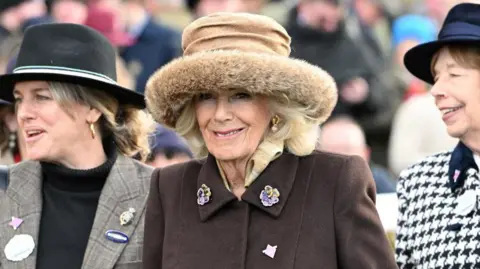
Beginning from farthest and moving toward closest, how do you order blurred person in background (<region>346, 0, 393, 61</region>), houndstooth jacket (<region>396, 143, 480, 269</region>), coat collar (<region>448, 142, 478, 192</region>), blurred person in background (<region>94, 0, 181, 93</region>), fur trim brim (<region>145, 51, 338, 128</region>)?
blurred person in background (<region>346, 0, 393, 61</region>)
blurred person in background (<region>94, 0, 181, 93</region>)
coat collar (<region>448, 142, 478, 192</region>)
houndstooth jacket (<region>396, 143, 480, 269</region>)
fur trim brim (<region>145, 51, 338, 128</region>)

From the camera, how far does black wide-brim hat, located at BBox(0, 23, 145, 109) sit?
5641 millimetres

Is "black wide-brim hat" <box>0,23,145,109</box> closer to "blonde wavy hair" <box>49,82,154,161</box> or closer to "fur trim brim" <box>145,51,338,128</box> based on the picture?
"blonde wavy hair" <box>49,82,154,161</box>

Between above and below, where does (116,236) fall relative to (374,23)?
above

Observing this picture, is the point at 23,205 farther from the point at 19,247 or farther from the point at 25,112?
the point at 25,112

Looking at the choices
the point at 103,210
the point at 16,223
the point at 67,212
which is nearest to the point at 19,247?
the point at 16,223

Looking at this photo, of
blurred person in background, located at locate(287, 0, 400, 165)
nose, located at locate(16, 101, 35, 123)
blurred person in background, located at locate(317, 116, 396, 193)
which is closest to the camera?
nose, located at locate(16, 101, 35, 123)

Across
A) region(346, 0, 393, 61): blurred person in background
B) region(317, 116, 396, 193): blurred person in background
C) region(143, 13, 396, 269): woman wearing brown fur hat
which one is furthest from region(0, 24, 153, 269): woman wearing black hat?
region(346, 0, 393, 61): blurred person in background

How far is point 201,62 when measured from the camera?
16.5 ft

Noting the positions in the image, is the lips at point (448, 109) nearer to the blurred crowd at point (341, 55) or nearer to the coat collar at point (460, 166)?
the coat collar at point (460, 166)

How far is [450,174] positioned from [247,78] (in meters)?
1.13

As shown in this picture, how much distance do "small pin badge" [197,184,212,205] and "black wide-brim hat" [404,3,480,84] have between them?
1.11 meters

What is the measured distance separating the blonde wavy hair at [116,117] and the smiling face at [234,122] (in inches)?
29.8

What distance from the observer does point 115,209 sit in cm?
564

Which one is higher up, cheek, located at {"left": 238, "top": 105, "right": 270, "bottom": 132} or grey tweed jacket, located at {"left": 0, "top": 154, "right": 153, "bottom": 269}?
cheek, located at {"left": 238, "top": 105, "right": 270, "bottom": 132}
